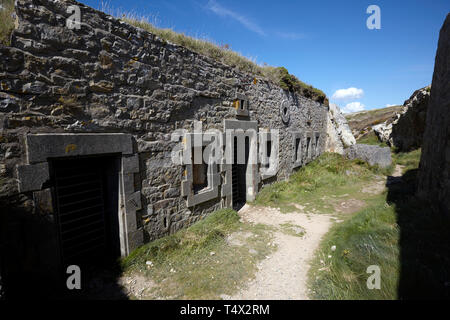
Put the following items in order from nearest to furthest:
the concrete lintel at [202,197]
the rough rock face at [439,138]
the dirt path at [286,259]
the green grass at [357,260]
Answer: the green grass at [357,260] → the dirt path at [286,259] → the rough rock face at [439,138] → the concrete lintel at [202,197]

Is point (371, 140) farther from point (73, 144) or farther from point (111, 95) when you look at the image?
point (73, 144)

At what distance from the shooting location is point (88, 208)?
3635 mm

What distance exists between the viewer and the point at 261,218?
596 centimetres

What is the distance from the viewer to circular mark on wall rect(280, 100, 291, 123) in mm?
8516

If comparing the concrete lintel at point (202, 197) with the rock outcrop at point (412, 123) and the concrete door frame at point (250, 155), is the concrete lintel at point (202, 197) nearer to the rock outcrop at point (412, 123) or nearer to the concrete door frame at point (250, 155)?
the concrete door frame at point (250, 155)

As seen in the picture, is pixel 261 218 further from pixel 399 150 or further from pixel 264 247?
pixel 399 150

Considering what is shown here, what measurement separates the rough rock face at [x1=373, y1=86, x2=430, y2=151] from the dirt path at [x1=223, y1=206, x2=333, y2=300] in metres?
10.3

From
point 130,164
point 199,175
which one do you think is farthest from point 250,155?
point 130,164

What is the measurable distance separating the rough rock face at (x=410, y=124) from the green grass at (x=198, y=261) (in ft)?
40.0

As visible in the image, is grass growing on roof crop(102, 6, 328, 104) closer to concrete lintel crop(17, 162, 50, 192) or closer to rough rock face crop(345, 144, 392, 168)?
concrete lintel crop(17, 162, 50, 192)

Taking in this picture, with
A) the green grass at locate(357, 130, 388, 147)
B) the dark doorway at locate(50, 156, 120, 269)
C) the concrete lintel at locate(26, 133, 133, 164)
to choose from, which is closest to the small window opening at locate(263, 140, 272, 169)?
the concrete lintel at locate(26, 133, 133, 164)

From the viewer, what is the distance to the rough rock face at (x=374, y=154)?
11023 millimetres

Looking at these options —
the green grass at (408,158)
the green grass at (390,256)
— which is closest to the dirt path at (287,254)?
the green grass at (390,256)
